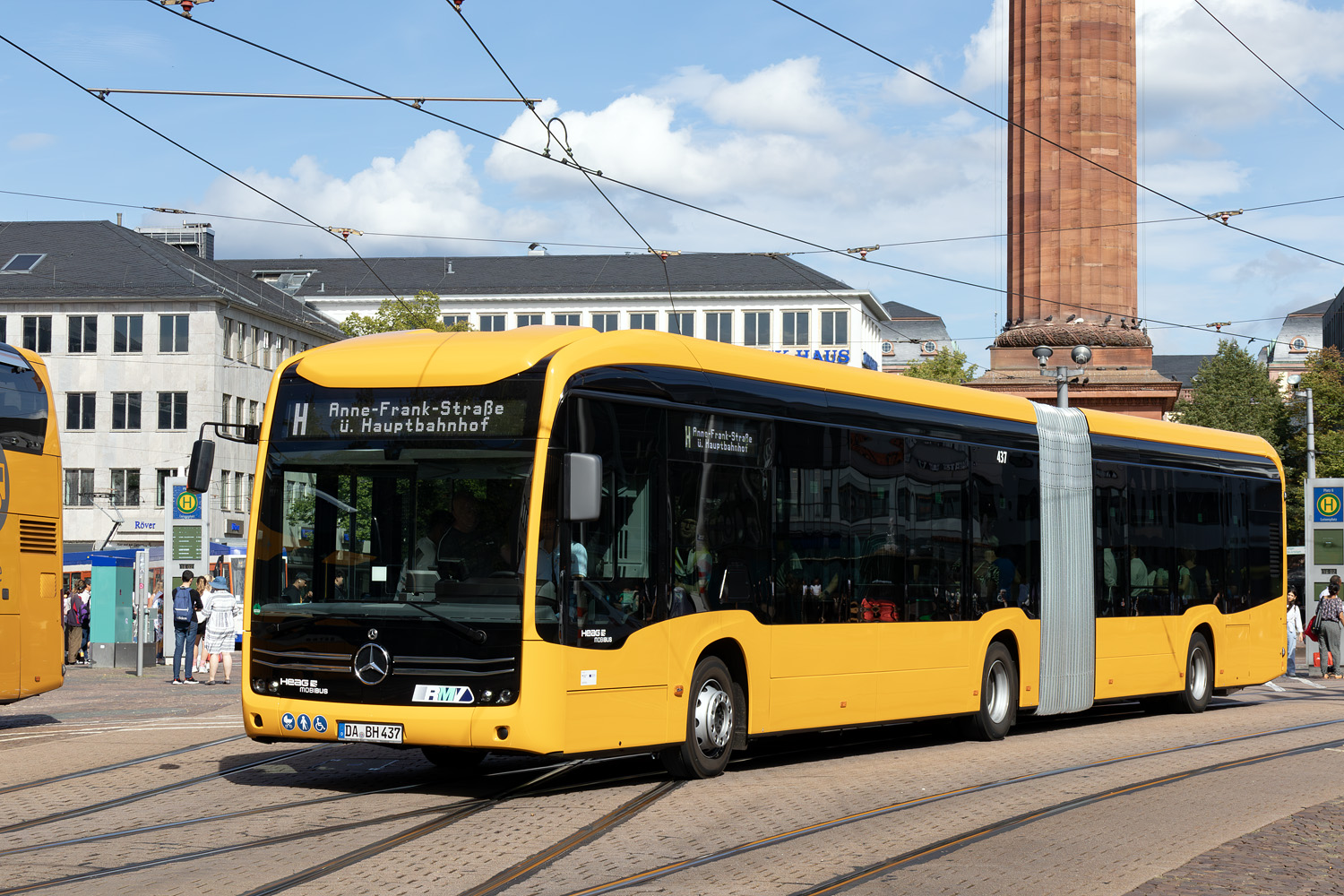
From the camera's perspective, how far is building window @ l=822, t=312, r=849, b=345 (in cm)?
11000

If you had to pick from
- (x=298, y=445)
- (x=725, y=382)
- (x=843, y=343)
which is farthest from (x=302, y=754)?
(x=843, y=343)

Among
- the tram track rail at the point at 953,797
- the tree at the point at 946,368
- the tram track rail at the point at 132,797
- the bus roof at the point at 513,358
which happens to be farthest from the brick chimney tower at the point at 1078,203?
the tree at the point at 946,368

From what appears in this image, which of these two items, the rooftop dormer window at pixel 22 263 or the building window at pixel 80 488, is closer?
the building window at pixel 80 488

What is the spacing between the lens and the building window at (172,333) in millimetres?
71938

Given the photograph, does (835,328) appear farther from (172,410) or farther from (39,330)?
(39,330)

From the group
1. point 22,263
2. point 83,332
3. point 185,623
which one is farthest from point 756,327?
point 185,623

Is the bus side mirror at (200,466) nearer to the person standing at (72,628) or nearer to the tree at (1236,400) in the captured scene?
the person standing at (72,628)

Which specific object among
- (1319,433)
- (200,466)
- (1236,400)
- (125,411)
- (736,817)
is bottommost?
(736,817)

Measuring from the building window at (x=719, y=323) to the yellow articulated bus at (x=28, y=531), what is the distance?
9120 cm

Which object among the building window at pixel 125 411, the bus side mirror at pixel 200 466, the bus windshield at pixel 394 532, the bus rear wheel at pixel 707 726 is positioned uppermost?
the building window at pixel 125 411

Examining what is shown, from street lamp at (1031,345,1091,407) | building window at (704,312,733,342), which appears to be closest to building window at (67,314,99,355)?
building window at (704,312,733,342)

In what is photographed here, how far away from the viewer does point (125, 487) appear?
7244cm

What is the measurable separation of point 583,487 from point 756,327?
324ft

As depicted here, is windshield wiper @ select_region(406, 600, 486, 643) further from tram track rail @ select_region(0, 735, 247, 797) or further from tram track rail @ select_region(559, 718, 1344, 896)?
tram track rail @ select_region(0, 735, 247, 797)
